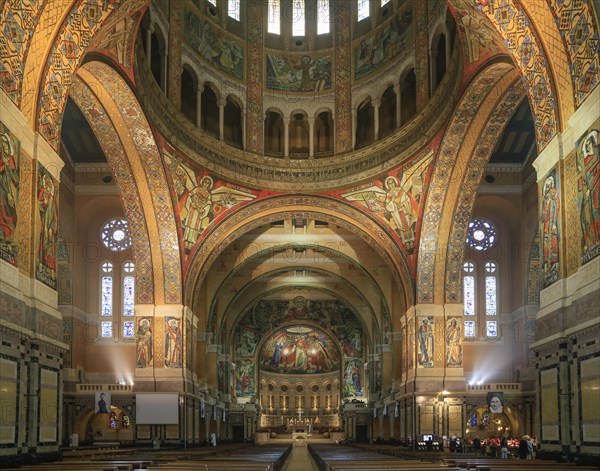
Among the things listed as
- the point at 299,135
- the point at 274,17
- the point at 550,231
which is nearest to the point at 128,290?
the point at 299,135

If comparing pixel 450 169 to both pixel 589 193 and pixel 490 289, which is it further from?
pixel 589 193

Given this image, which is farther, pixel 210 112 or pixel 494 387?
pixel 494 387

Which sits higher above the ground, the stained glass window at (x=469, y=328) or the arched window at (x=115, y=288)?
the arched window at (x=115, y=288)

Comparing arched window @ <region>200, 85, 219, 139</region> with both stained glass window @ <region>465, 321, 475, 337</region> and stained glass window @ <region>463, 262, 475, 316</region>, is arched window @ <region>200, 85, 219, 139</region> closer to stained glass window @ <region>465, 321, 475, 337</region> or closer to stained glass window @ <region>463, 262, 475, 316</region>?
stained glass window @ <region>463, 262, 475, 316</region>

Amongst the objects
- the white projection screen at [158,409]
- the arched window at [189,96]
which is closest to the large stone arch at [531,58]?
the arched window at [189,96]

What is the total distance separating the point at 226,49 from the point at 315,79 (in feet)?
11.4

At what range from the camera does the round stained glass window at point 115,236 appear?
3166 cm

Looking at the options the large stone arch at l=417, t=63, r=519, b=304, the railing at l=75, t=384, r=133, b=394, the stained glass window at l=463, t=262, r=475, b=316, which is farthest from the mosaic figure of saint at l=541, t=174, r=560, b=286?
the railing at l=75, t=384, r=133, b=394

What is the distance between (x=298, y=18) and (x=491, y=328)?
14.0 metres

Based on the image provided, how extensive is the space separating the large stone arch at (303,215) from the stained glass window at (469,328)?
3.90 meters

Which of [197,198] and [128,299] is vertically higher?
[197,198]

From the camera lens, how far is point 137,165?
79.3ft

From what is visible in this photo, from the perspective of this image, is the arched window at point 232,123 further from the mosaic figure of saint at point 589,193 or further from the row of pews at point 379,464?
the mosaic figure of saint at point 589,193

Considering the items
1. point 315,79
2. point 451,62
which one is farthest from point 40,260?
point 315,79
